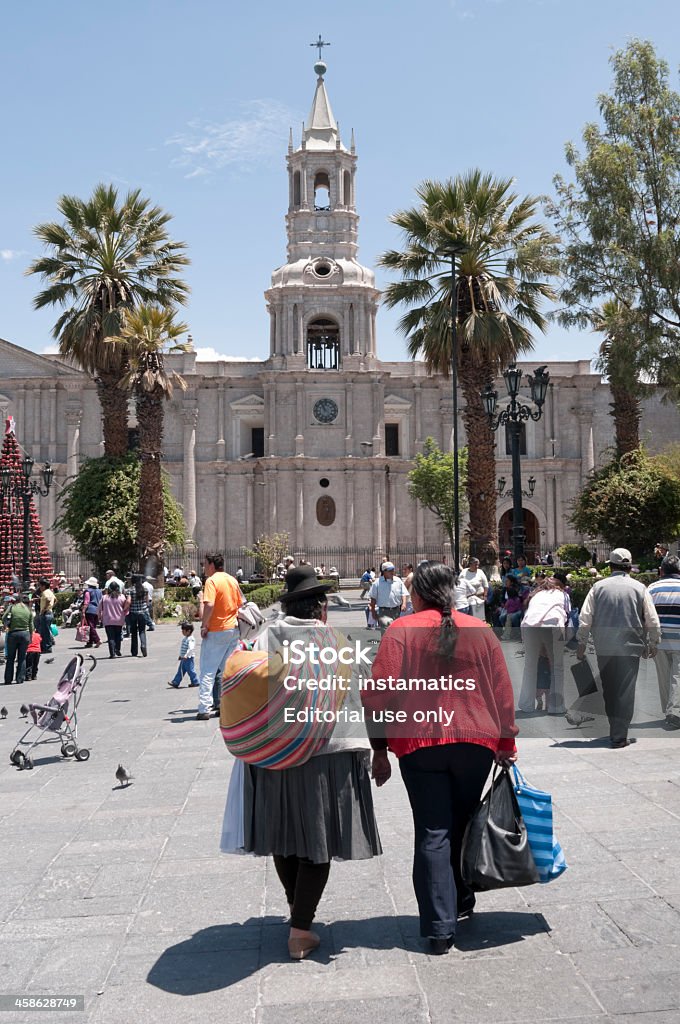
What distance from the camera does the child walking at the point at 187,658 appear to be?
39.1 ft

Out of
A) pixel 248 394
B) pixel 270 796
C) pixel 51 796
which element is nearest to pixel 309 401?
pixel 248 394

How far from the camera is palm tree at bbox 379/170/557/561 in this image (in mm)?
22094

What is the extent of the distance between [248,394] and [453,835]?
1636 inches

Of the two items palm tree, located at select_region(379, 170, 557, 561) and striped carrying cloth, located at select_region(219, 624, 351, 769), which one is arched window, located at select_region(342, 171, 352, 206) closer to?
palm tree, located at select_region(379, 170, 557, 561)

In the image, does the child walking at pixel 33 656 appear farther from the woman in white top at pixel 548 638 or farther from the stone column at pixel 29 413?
→ the stone column at pixel 29 413

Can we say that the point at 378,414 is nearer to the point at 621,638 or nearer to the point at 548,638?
the point at 548,638

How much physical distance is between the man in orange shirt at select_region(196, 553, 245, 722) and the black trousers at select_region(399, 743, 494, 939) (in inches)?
209

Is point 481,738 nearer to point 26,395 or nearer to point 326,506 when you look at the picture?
point 326,506

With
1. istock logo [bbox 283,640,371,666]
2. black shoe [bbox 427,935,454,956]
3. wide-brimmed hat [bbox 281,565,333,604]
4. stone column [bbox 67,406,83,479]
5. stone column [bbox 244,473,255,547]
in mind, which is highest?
stone column [bbox 67,406,83,479]

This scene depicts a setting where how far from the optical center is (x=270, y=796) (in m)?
3.95

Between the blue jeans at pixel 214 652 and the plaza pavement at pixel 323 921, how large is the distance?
233 cm

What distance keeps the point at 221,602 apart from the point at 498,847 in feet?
18.5

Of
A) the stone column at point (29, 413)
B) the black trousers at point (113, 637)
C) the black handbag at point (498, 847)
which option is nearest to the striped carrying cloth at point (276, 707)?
the black handbag at point (498, 847)

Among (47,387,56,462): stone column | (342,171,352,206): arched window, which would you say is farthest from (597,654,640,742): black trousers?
(342,171,352,206): arched window
